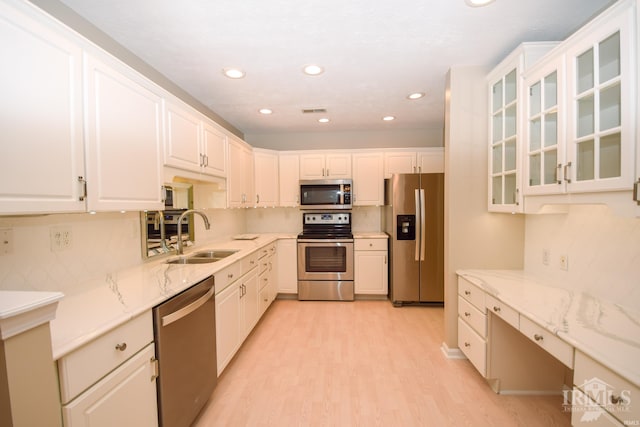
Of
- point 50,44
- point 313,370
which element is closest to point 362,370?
point 313,370

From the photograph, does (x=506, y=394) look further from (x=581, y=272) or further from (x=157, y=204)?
(x=157, y=204)

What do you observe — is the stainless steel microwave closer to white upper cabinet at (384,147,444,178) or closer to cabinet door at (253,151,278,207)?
cabinet door at (253,151,278,207)

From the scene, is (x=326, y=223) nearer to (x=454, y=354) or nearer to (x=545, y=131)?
(x=454, y=354)

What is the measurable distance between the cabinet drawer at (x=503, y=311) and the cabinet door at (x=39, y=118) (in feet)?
7.53

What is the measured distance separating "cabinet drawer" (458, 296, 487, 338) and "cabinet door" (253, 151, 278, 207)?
108 inches

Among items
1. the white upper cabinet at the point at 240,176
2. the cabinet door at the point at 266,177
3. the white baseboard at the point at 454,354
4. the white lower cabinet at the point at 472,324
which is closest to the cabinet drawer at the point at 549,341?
the white lower cabinet at the point at 472,324

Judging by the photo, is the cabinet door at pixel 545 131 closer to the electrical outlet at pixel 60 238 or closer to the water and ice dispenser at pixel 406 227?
the water and ice dispenser at pixel 406 227

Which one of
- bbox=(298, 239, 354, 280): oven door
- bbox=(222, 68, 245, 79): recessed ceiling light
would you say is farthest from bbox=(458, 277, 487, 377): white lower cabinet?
bbox=(222, 68, 245, 79): recessed ceiling light

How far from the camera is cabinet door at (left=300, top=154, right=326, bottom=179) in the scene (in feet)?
13.4

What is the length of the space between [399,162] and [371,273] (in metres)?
1.64

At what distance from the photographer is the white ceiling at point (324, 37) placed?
5.15 feet

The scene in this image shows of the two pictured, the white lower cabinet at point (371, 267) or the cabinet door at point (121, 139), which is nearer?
the cabinet door at point (121, 139)

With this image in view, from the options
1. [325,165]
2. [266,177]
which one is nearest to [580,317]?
[325,165]

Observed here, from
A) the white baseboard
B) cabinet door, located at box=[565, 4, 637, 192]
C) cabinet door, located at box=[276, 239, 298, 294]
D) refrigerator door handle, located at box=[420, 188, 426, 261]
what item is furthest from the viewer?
cabinet door, located at box=[276, 239, 298, 294]
